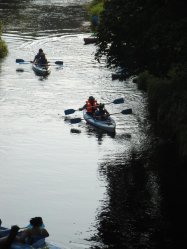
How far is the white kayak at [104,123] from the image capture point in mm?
35594

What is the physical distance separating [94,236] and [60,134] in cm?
1293

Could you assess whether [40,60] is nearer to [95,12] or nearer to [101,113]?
[101,113]

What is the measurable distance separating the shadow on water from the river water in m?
0.04

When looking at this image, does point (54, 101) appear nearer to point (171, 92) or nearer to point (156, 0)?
point (171, 92)

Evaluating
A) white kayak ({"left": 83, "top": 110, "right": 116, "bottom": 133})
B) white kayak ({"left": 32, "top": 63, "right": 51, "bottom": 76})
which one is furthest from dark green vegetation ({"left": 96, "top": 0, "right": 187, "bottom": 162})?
white kayak ({"left": 32, "top": 63, "right": 51, "bottom": 76})

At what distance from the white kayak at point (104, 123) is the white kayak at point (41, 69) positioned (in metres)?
12.9

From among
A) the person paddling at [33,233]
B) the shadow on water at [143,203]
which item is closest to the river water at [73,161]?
the shadow on water at [143,203]

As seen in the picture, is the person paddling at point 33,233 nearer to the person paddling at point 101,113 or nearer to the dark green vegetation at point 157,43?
the dark green vegetation at point 157,43

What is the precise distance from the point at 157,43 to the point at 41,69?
69.8ft

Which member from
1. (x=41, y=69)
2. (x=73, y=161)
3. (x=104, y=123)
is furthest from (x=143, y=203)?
(x=41, y=69)

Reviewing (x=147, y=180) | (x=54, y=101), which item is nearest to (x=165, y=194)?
(x=147, y=180)

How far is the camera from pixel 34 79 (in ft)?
159

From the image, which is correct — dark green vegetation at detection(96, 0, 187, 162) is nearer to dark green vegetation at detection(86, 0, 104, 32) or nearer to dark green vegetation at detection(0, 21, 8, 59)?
dark green vegetation at detection(0, 21, 8, 59)

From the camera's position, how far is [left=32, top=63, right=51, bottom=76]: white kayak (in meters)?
→ 49.5
